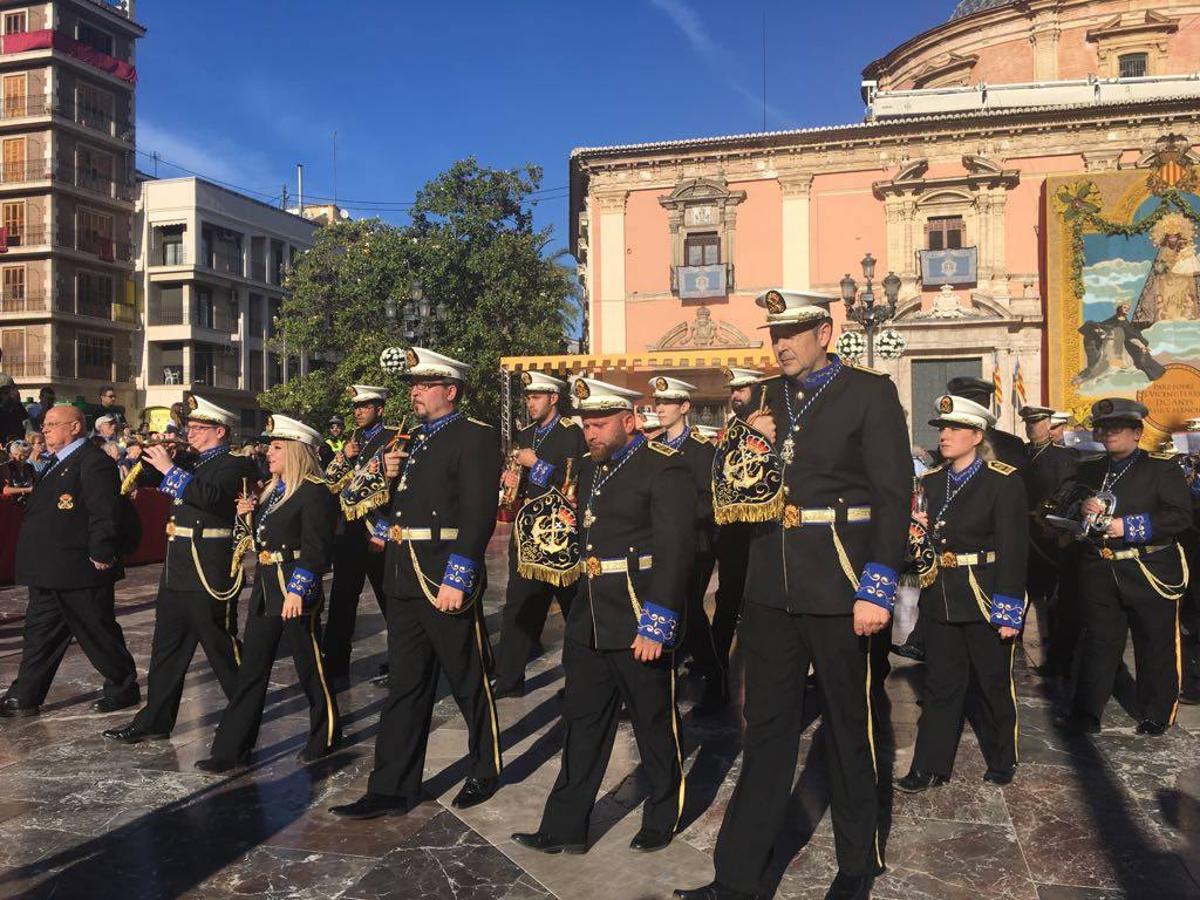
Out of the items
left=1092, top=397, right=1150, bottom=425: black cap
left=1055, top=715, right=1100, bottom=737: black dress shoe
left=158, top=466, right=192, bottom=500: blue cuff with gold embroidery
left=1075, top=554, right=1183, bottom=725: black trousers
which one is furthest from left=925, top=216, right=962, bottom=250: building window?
left=158, top=466, right=192, bottom=500: blue cuff with gold embroidery

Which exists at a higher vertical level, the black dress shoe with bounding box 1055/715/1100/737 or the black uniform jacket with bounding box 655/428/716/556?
the black uniform jacket with bounding box 655/428/716/556

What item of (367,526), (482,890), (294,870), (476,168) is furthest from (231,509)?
(476,168)

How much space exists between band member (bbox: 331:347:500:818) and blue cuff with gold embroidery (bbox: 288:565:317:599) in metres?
0.59

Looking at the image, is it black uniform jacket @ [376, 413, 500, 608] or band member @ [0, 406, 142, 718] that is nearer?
black uniform jacket @ [376, 413, 500, 608]

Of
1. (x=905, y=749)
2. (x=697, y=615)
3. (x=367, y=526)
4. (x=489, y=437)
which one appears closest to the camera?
(x=489, y=437)

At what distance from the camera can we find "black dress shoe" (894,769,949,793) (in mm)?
4977

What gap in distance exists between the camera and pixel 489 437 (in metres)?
4.91

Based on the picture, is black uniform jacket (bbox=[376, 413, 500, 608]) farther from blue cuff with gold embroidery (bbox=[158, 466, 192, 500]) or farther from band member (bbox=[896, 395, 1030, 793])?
band member (bbox=[896, 395, 1030, 793])

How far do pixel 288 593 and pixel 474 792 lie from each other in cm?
143

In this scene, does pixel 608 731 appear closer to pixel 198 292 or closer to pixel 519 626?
pixel 519 626

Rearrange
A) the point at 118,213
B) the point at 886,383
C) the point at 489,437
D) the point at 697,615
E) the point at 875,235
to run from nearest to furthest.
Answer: the point at 886,383, the point at 489,437, the point at 697,615, the point at 875,235, the point at 118,213

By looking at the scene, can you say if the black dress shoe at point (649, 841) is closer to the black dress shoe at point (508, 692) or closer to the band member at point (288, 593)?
the band member at point (288, 593)

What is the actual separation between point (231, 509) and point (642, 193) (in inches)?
979

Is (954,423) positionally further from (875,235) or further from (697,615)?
(875,235)
